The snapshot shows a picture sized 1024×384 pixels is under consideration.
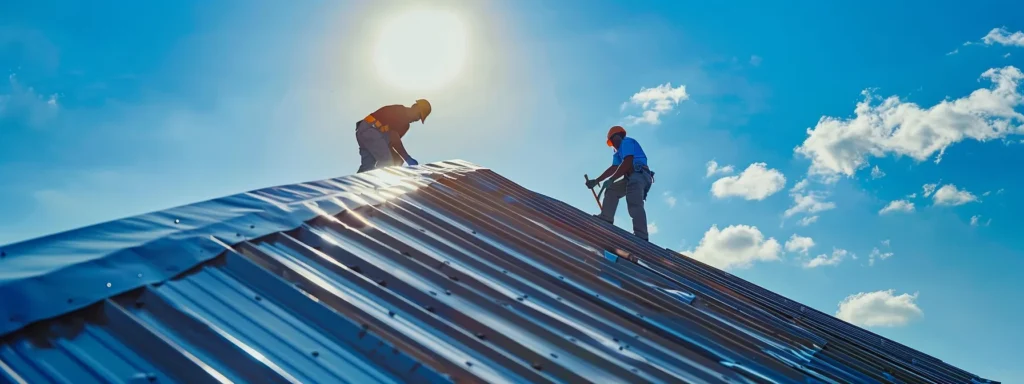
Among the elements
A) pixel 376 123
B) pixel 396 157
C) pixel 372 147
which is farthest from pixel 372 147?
pixel 396 157

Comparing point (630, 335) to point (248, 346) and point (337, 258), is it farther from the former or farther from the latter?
point (248, 346)

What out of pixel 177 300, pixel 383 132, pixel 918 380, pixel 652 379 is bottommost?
pixel 177 300

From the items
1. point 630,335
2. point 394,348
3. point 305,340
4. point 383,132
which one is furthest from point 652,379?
point 383,132

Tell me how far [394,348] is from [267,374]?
1.47ft

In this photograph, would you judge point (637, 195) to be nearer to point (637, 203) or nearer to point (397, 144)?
point (637, 203)

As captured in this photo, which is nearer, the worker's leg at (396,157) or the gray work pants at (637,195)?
the worker's leg at (396,157)

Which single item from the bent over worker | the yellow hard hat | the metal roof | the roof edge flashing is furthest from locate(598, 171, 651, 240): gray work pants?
the roof edge flashing

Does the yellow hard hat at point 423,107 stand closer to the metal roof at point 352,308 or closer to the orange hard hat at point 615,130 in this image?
the orange hard hat at point 615,130

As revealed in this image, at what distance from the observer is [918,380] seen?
5176 millimetres

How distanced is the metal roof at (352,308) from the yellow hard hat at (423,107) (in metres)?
5.42

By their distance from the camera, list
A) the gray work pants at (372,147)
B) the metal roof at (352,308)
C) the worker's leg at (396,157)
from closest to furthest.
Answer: the metal roof at (352,308) → the gray work pants at (372,147) → the worker's leg at (396,157)

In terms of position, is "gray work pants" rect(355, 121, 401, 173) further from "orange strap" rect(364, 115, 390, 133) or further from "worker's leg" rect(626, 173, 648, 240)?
"worker's leg" rect(626, 173, 648, 240)

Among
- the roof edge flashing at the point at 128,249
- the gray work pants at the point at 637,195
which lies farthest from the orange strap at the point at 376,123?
the roof edge flashing at the point at 128,249

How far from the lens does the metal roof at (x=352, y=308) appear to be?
2012mm
